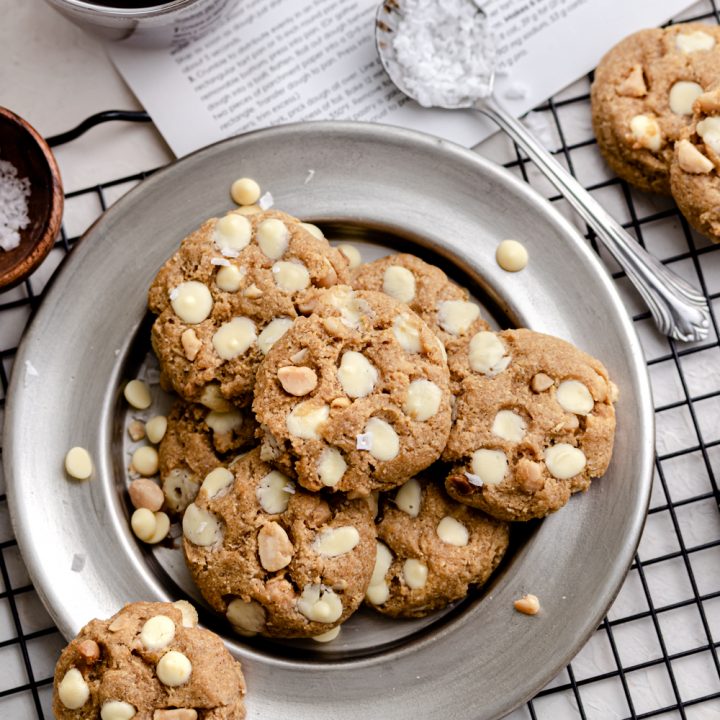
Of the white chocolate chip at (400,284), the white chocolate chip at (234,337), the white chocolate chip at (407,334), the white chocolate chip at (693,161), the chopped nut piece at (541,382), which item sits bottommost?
the chopped nut piece at (541,382)

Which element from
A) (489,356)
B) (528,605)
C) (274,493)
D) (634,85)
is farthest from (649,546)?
(634,85)

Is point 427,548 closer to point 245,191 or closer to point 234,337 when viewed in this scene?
point 234,337

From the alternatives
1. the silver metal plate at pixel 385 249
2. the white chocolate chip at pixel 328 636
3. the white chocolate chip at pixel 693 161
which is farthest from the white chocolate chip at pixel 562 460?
the white chocolate chip at pixel 693 161

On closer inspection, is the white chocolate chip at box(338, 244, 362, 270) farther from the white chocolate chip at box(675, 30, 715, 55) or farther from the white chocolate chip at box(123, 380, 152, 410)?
the white chocolate chip at box(675, 30, 715, 55)

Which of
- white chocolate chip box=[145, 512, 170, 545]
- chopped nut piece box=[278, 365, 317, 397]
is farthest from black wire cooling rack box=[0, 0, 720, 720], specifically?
chopped nut piece box=[278, 365, 317, 397]

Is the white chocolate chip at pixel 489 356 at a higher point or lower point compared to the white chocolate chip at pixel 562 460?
higher

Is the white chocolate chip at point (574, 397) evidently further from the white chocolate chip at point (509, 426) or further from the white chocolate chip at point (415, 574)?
the white chocolate chip at point (415, 574)

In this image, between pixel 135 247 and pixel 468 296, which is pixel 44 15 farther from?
pixel 468 296
